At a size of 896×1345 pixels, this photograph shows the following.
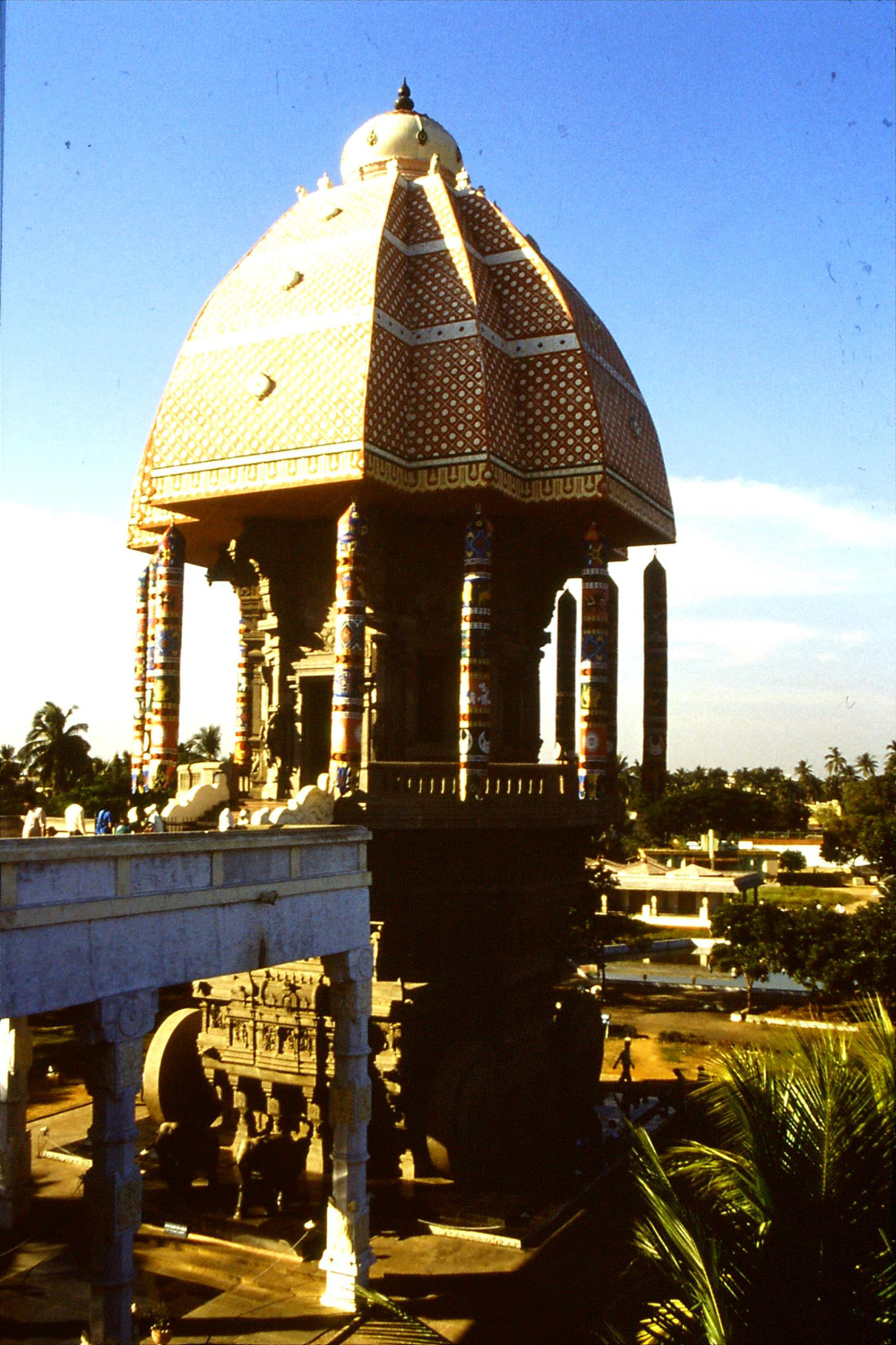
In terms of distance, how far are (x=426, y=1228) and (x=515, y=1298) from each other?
7.82ft

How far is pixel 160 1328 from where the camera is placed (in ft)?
41.3

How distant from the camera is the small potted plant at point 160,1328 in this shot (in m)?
12.5

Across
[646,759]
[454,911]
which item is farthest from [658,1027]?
[454,911]

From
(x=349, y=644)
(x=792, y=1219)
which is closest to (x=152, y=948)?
(x=792, y=1219)

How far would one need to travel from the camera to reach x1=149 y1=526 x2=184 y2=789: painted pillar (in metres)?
20.8

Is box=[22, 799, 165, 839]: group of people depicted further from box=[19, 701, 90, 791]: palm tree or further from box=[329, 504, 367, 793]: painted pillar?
box=[19, 701, 90, 791]: palm tree

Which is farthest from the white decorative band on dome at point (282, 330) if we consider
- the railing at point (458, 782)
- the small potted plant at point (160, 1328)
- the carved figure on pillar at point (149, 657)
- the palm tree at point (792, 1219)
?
the palm tree at point (792, 1219)

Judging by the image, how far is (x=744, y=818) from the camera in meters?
84.4

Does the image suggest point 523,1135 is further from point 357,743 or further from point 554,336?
point 554,336

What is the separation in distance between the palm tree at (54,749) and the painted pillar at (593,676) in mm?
37545

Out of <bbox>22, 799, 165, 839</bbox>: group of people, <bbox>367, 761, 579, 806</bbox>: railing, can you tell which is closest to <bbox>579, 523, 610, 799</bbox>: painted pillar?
<bbox>367, 761, 579, 806</bbox>: railing

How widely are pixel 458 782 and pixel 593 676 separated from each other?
3.46 metres

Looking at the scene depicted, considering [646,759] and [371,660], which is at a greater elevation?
[371,660]

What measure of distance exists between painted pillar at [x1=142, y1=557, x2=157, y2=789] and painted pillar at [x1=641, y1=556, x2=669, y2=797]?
10.2m
